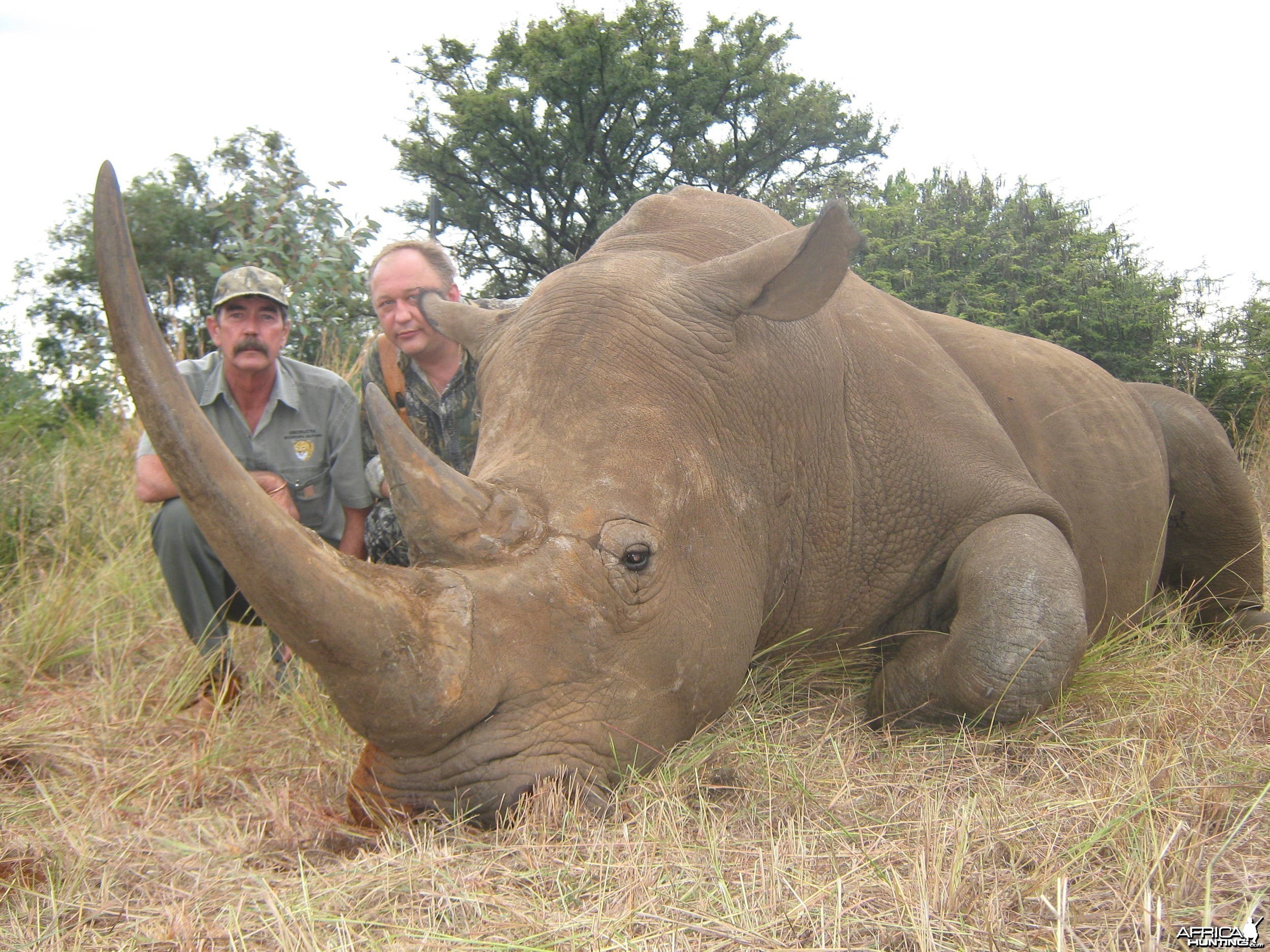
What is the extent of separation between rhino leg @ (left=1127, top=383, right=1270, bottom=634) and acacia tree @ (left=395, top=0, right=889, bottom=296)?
12426 mm

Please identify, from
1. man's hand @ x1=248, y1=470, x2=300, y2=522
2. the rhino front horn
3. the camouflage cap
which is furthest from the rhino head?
the camouflage cap

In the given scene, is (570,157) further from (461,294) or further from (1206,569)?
(1206,569)

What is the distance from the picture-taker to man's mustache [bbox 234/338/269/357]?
16.2ft

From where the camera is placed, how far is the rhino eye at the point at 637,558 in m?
2.92

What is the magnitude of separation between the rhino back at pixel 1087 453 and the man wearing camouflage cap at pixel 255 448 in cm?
279

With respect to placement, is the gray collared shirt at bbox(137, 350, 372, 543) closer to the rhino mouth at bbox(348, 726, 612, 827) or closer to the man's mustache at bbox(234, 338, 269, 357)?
the man's mustache at bbox(234, 338, 269, 357)

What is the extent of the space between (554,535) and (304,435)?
2.77m

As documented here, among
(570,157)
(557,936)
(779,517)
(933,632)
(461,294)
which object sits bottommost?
(557,936)

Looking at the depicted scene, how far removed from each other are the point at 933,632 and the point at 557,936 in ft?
6.78

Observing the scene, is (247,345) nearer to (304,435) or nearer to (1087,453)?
(304,435)

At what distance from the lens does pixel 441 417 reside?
17.5 feet

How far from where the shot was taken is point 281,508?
229cm

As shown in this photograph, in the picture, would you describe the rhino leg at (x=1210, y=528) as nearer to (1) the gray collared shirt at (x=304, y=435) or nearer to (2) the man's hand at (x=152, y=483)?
(1) the gray collared shirt at (x=304, y=435)

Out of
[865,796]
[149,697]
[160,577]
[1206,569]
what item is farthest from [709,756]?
[160,577]
